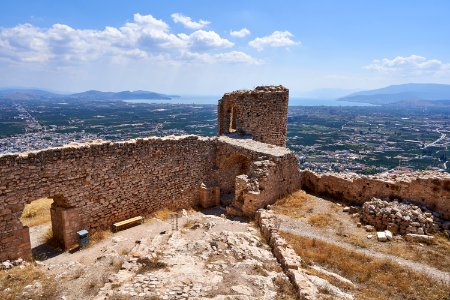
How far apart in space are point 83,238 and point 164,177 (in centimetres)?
409

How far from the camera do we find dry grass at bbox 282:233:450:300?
8.20 metres

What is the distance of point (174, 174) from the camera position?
591 inches

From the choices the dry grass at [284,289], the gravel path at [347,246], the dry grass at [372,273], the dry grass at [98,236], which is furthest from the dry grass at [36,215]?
the dry grass at [284,289]

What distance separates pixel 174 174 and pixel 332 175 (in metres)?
6.81

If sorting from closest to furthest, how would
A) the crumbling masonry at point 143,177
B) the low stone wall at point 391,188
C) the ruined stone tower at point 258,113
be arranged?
the crumbling masonry at point 143,177 → the low stone wall at point 391,188 → the ruined stone tower at point 258,113

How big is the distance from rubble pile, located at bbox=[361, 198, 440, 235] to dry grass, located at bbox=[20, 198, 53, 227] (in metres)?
12.4

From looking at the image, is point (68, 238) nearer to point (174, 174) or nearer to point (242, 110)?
point (174, 174)

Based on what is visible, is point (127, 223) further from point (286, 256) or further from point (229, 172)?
point (286, 256)

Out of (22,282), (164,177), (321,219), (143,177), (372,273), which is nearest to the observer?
(22,282)

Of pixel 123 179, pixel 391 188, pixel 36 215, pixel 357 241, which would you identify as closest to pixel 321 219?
pixel 357 241

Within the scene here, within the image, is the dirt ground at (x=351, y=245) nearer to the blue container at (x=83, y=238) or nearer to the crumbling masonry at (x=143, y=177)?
the crumbling masonry at (x=143, y=177)

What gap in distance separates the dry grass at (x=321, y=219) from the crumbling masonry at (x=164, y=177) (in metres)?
1.91

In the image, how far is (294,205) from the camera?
1417cm

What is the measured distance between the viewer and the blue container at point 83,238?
1163cm
